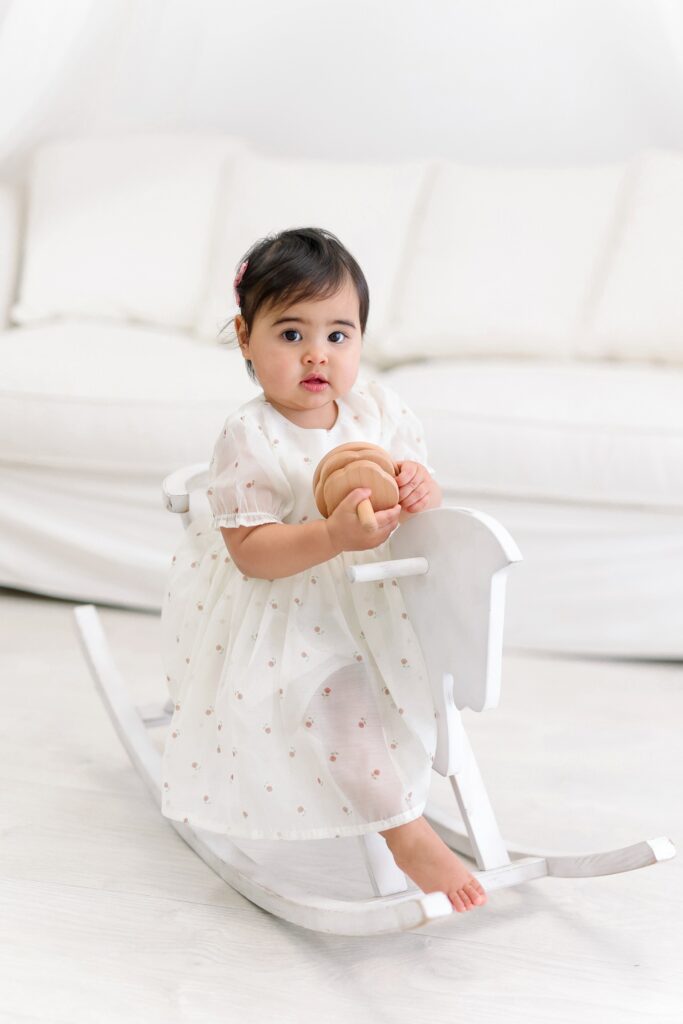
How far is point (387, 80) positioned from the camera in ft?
8.76

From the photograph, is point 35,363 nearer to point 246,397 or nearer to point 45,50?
point 246,397

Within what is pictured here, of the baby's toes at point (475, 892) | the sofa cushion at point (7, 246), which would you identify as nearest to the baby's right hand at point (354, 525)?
the baby's toes at point (475, 892)

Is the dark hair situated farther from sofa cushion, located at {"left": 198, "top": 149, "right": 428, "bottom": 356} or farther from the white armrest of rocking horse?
sofa cushion, located at {"left": 198, "top": 149, "right": 428, "bottom": 356}

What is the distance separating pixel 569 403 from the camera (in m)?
1.79

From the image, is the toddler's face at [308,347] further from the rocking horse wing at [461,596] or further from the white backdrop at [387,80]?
the white backdrop at [387,80]

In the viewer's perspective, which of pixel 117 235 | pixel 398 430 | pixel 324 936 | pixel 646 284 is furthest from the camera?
pixel 117 235

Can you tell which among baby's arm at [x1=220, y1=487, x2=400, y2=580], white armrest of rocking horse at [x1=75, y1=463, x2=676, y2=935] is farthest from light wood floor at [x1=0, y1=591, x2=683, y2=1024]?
baby's arm at [x1=220, y1=487, x2=400, y2=580]

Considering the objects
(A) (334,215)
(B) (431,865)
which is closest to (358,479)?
(B) (431,865)

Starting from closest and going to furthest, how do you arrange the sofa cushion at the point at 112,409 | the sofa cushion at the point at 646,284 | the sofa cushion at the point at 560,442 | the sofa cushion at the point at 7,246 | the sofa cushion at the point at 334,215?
1. the sofa cushion at the point at 560,442
2. the sofa cushion at the point at 112,409
3. the sofa cushion at the point at 646,284
4. the sofa cushion at the point at 334,215
5. the sofa cushion at the point at 7,246

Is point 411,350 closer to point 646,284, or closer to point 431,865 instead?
point 646,284

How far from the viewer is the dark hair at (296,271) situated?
1.09 metres

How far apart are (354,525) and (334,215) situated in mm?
1428

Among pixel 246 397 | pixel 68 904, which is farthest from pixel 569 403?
pixel 68 904

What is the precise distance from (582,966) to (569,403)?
95 centimetres
